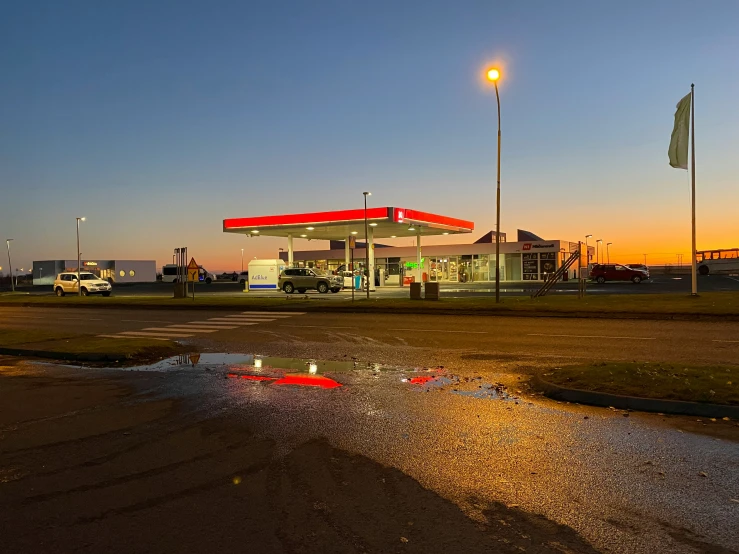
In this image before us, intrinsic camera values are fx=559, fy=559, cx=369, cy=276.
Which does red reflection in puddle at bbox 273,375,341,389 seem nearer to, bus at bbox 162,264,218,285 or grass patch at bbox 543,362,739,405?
grass patch at bbox 543,362,739,405

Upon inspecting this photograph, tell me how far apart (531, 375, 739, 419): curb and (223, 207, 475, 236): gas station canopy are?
109ft

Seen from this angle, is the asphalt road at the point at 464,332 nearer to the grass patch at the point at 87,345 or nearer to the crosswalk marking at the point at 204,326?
the crosswalk marking at the point at 204,326

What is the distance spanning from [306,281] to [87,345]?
90.0ft

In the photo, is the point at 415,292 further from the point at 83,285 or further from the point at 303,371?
the point at 83,285

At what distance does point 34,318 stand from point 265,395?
20621mm

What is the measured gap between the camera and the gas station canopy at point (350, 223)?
1657 inches

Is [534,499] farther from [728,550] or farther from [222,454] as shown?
[222,454]

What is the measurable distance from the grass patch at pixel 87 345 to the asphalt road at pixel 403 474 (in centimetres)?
284

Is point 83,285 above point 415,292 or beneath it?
above

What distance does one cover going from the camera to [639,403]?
7.32m

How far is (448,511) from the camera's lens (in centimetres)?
426

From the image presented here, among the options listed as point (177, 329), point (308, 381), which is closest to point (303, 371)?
point (308, 381)

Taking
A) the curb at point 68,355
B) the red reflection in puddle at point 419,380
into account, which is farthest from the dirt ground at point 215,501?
the curb at point 68,355

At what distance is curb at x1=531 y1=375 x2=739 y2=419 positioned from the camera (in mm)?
6836
